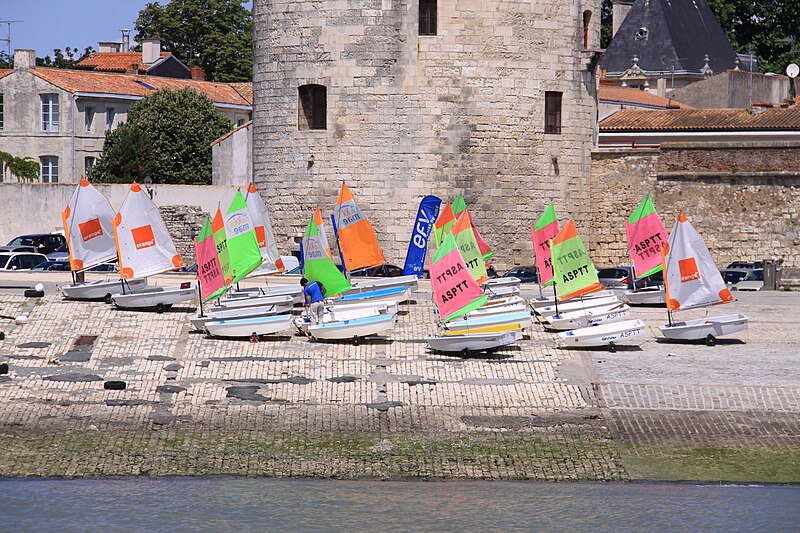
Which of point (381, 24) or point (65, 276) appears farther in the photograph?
point (381, 24)

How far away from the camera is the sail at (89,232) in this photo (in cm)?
2911

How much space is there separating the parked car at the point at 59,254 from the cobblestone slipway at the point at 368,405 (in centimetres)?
1013

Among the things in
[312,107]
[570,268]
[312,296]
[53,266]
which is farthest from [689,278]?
[53,266]

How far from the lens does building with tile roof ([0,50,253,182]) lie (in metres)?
59.2

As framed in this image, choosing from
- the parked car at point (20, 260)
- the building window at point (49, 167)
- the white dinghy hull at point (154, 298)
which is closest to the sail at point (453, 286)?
the white dinghy hull at point (154, 298)

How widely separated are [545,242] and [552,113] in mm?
8709

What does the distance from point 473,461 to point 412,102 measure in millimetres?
19294

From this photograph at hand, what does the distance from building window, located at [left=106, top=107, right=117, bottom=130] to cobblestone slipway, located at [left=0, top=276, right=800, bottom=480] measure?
36143 millimetres

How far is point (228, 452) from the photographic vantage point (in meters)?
19.6

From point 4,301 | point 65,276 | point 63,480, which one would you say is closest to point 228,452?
point 63,480

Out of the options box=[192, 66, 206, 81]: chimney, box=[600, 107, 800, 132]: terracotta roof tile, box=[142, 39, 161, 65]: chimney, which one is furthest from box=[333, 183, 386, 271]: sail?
box=[142, 39, 161, 65]: chimney

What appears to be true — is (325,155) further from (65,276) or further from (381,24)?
(65,276)

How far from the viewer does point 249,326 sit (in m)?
25.1

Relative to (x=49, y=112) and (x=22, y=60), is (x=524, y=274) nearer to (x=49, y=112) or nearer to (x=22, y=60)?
(x=49, y=112)
